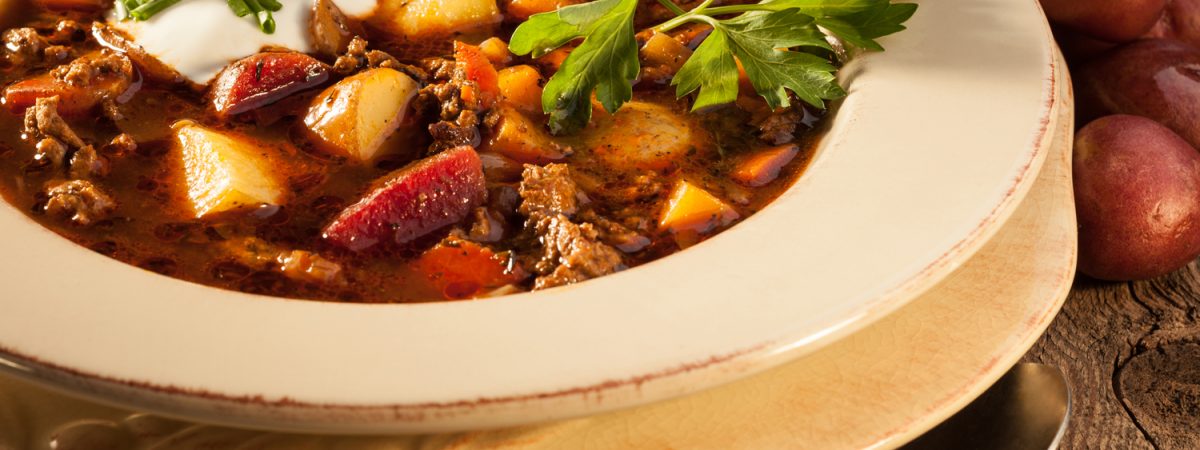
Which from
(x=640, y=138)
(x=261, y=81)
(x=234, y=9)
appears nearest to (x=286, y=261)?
(x=261, y=81)

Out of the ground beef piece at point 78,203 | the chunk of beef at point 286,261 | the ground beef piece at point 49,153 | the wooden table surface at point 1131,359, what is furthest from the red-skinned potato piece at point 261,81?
the wooden table surface at point 1131,359

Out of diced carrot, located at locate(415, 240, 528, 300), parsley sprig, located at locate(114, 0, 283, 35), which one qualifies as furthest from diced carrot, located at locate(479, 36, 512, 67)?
diced carrot, located at locate(415, 240, 528, 300)

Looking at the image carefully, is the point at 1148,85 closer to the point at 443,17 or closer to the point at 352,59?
the point at 443,17

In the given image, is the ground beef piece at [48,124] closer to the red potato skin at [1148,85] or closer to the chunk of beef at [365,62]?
the chunk of beef at [365,62]

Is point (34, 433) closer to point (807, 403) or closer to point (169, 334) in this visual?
point (169, 334)

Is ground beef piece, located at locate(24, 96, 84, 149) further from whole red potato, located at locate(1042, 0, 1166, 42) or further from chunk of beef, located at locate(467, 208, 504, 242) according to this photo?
whole red potato, located at locate(1042, 0, 1166, 42)
